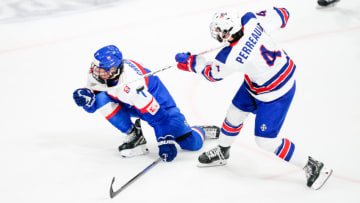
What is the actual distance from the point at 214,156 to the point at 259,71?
0.84 meters

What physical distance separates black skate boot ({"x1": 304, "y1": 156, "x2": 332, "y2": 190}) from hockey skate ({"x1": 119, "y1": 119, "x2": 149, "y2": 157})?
123 centimetres

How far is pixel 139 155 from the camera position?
161 inches

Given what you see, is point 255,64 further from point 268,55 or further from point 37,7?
point 37,7

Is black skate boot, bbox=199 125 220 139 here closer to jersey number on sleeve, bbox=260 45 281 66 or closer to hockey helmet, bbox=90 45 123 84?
hockey helmet, bbox=90 45 123 84

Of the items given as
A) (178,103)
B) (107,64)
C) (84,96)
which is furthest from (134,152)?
(178,103)

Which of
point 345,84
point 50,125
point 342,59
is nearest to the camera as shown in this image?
point 50,125

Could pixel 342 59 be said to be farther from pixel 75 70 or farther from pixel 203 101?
pixel 75 70

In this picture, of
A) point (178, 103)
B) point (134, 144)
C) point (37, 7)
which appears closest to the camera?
point (134, 144)

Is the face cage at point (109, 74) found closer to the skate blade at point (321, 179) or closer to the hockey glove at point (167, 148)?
the hockey glove at point (167, 148)

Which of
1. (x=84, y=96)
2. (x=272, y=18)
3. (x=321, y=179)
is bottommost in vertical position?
(x=321, y=179)

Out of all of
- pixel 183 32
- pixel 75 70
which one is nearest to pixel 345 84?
pixel 183 32

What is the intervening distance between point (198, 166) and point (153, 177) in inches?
13.7

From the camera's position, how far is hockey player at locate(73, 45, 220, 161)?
12.2 ft

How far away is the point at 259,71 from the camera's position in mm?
3338
